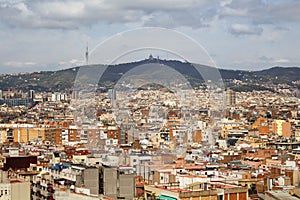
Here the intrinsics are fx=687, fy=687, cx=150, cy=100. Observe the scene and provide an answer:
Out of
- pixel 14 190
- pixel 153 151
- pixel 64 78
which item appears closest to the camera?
pixel 14 190

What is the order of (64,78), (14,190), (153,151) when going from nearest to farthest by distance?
(14,190) < (153,151) < (64,78)

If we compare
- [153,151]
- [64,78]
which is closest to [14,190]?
[153,151]

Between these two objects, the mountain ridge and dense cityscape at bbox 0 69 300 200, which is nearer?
dense cityscape at bbox 0 69 300 200

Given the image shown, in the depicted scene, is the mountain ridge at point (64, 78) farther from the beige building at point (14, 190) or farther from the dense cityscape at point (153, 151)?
the beige building at point (14, 190)

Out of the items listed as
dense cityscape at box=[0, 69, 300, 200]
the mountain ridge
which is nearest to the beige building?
dense cityscape at box=[0, 69, 300, 200]

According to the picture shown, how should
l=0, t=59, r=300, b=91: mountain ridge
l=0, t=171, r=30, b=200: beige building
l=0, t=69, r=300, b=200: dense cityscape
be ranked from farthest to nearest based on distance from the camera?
l=0, t=59, r=300, b=91: mountain ridge
l=0, t=69, r=300, b=200: dense cityscape
l=0, t=171, r=30, b=200: beige building

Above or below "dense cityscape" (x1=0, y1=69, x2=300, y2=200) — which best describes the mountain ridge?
above

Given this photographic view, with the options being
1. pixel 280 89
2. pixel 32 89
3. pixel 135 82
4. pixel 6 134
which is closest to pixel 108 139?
pixel 135 82

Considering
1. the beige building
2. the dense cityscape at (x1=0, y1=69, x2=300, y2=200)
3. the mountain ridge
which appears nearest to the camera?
the beige building

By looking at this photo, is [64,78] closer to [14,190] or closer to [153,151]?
[153,151]

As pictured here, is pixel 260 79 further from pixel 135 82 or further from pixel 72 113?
pixel 135 82

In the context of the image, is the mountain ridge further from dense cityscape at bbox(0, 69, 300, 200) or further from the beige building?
the beige building
